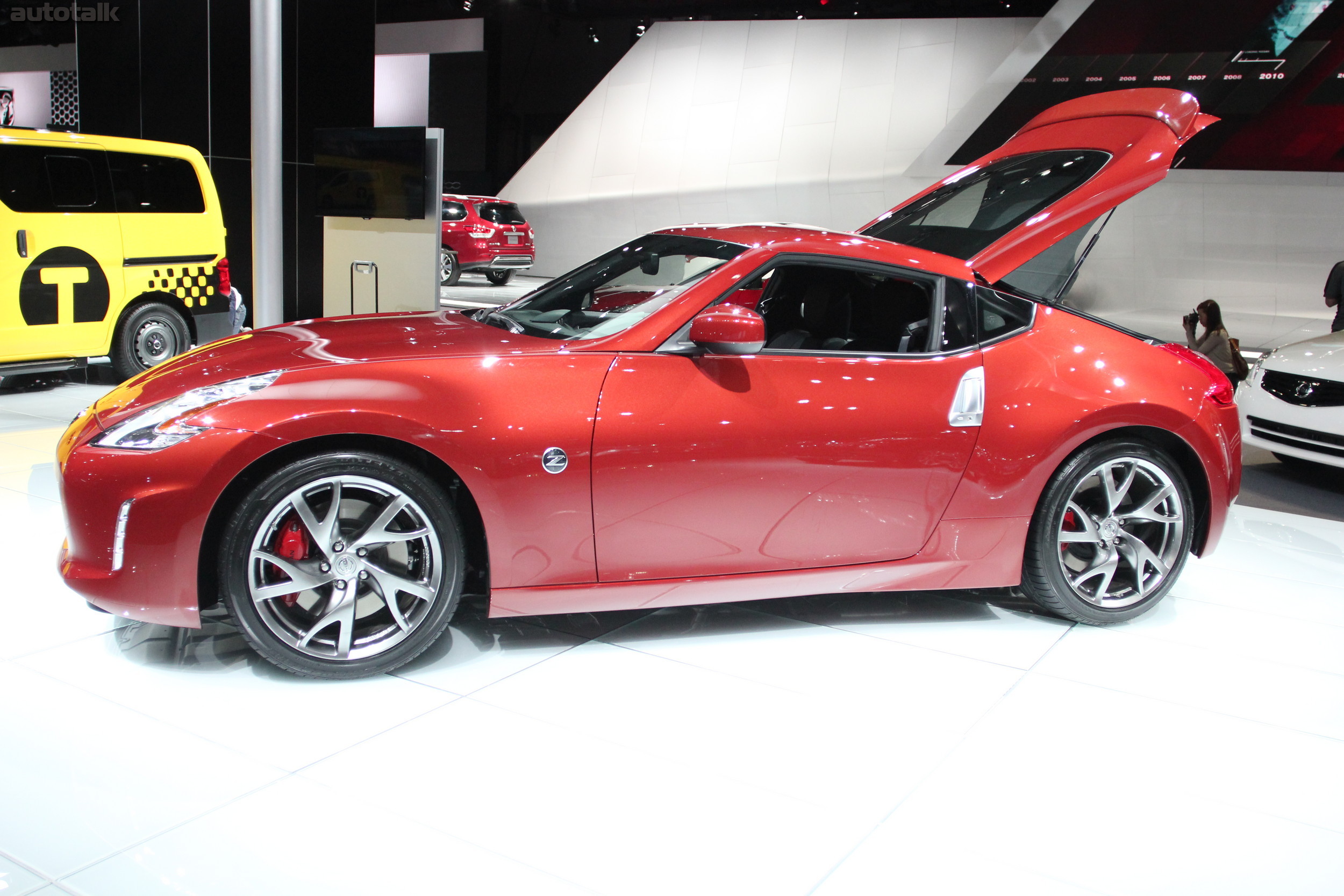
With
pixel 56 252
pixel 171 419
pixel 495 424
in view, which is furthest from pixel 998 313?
pixel 56 252

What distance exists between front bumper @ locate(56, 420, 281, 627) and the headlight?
0.07 feet

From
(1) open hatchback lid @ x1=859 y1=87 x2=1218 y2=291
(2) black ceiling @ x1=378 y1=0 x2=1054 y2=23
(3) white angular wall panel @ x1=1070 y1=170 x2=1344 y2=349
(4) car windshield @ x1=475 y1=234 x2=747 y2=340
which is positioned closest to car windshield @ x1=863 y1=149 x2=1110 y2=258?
(1) open hatchback lid @ x1=859 y1=87 x2=1218 y2=291

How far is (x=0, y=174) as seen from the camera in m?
6.20

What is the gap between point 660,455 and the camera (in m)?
2.76

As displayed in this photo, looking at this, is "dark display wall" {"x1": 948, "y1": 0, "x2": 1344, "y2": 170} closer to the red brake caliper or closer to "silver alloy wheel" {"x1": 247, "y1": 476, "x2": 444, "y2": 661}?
"silver alloy wheel" {"x1": 247, "y1": 476, "x2": 444, "y2": 661}

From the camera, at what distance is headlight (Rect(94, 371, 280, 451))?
2.49 metres

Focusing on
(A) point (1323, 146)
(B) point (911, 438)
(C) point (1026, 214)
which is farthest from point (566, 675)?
(A) point (1323, 146)

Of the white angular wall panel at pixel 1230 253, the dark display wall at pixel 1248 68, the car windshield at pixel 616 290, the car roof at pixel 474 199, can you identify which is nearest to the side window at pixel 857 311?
the car windshield at pixel 616 290

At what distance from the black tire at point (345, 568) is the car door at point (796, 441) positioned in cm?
46

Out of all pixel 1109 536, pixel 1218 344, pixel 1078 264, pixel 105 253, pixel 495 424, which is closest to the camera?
pixel 495 424

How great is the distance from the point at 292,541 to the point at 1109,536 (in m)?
2.61

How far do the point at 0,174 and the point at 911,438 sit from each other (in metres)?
6.05

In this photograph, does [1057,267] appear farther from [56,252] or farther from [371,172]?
[56,252]

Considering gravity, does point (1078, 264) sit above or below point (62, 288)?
above
